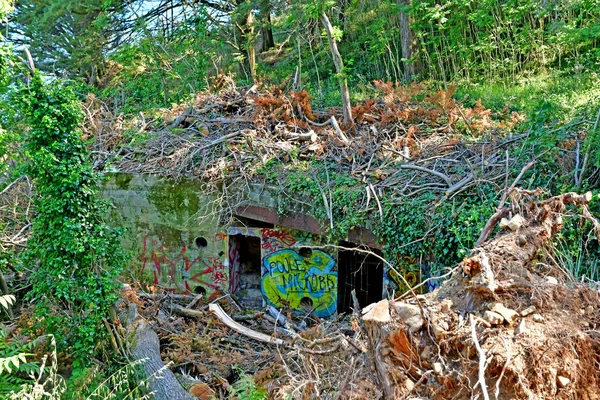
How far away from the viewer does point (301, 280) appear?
9609 mm

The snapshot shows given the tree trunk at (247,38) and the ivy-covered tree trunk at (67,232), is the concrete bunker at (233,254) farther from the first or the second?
the tree trunk at (247,38)

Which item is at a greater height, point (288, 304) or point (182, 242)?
point (182, 242)

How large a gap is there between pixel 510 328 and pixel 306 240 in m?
6.21

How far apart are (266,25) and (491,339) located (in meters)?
12.6

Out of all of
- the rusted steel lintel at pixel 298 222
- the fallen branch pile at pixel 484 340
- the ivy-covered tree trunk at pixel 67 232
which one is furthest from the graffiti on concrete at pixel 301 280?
the fallen branch pile at pixel 484 340

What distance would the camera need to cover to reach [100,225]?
704 cm

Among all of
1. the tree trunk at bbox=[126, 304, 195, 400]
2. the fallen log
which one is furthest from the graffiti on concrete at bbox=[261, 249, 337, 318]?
the tree trunk at bbox=[126, 304, 195, 400]

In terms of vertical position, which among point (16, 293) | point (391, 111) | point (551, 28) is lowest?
point (16, 293)

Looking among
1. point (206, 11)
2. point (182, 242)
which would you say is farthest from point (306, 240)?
→ point (206, 11)

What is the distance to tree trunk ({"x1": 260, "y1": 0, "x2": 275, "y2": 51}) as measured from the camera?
13.1m

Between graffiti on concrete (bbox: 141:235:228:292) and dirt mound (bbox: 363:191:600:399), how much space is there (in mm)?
6912

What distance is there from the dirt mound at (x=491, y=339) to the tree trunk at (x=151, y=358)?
3219mm

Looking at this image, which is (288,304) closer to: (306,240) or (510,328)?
(306,240)

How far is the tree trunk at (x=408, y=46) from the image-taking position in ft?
40.8
